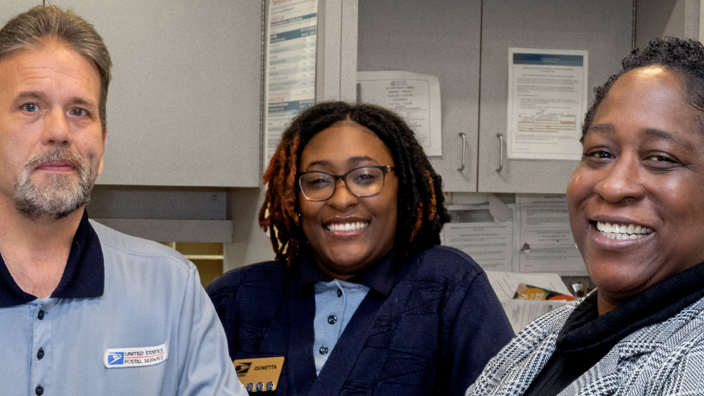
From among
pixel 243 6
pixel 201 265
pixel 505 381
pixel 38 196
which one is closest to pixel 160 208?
pixel 201 265

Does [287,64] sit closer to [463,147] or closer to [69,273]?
[463,147]

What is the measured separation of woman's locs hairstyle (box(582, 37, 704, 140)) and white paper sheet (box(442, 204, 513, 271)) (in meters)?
1.49

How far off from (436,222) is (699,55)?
0.83 m

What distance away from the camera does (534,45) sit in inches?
94.5

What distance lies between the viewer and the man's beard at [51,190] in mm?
1200

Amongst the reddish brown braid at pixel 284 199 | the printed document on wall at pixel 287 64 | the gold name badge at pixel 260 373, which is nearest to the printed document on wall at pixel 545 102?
the printed document on wall at pixel 287 64

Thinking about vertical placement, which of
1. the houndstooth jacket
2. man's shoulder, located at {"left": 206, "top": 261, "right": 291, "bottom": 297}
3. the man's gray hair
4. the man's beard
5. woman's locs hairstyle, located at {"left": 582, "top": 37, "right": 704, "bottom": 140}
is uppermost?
the man's gray hair

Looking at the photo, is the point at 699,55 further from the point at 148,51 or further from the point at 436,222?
the point at 148,51

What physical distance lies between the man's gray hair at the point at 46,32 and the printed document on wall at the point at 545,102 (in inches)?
60.4

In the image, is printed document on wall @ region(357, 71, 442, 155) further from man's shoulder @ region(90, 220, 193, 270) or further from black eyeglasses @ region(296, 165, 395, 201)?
man's shoulder @ region(90, 220, 193, 270)

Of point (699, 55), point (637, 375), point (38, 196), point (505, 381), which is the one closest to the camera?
point (637, 375)

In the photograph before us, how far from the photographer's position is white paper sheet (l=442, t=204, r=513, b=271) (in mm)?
2496

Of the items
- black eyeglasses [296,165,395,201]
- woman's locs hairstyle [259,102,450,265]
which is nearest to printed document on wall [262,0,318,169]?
woman's locs hairstyle [259,102,450,265]

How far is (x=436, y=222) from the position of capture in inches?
65.1
